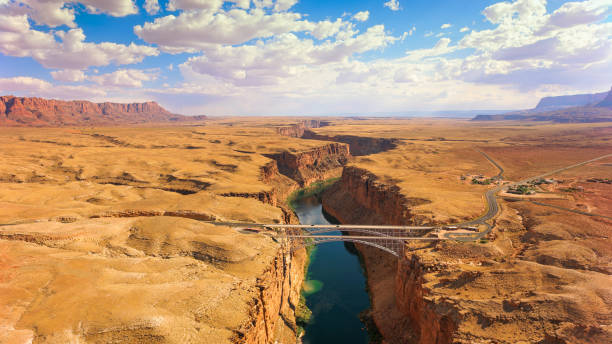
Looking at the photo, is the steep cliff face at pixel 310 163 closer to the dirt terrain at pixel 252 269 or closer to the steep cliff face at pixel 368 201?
the steep cliff face at pixel 368 201

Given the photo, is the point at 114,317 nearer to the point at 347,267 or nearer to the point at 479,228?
the point at 347,267

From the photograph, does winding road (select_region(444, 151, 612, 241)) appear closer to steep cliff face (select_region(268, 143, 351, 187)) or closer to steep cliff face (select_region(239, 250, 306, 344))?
steep cliff face (select_region(239, 250, 306, 344))

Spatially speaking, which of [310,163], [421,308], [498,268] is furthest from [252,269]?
[310,163]

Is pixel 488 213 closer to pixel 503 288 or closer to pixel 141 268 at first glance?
pixel 503 288

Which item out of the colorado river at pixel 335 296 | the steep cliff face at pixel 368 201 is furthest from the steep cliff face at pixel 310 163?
the colorado river at pixel 335 296

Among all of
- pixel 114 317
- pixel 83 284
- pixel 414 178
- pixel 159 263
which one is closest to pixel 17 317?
pixel 83 284
